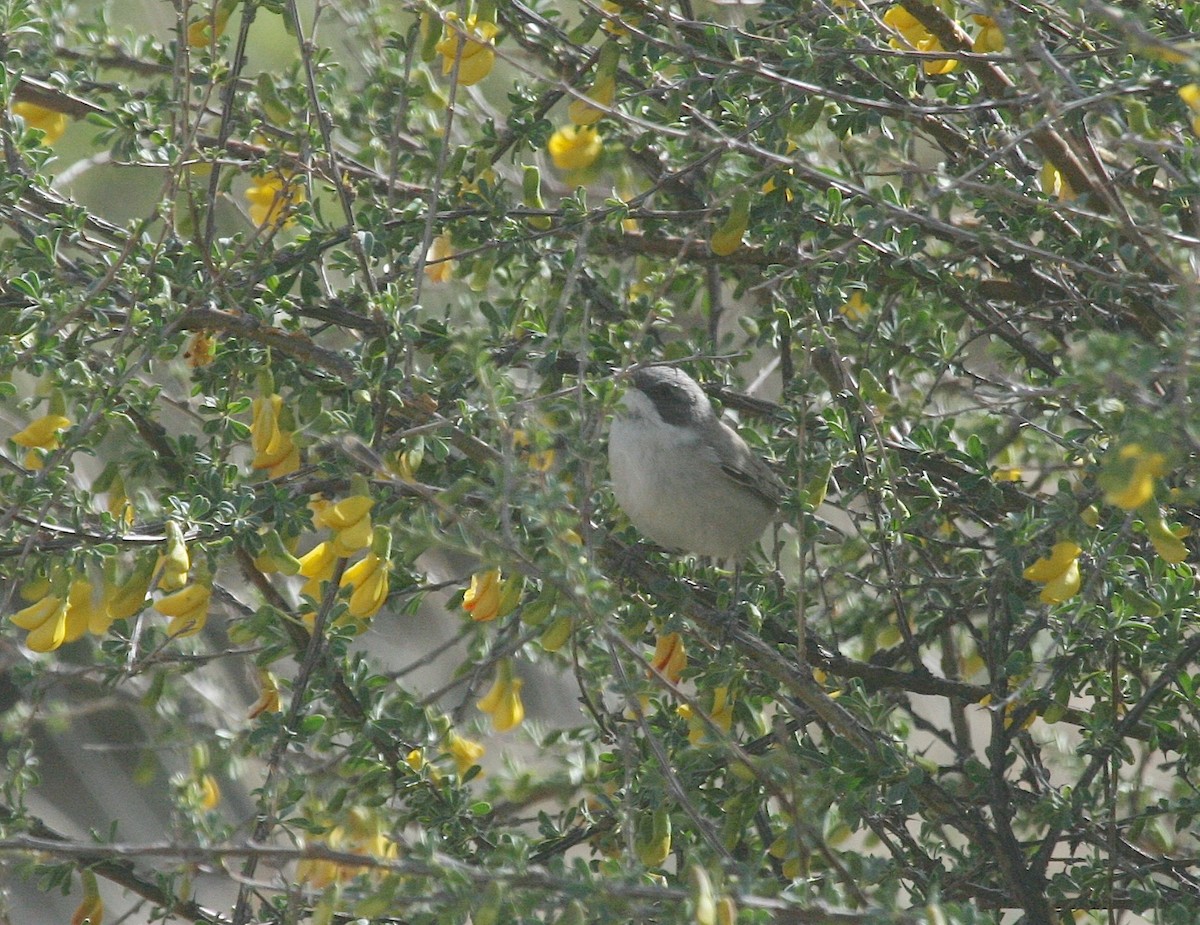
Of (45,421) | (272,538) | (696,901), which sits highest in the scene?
(45,421)

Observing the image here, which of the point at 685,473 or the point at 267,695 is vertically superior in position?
the point at 685,473

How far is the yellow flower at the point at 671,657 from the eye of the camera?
8.64 feet

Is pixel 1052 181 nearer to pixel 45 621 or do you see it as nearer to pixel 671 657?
pixel 671 657

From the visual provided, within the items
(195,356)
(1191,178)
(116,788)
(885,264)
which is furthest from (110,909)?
(1191,178)

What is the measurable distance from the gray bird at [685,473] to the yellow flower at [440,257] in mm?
553

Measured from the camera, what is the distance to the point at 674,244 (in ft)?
10.2

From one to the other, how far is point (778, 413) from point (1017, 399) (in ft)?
1.92

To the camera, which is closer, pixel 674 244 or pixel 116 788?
pixel 674 244

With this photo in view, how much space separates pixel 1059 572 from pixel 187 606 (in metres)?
1.47

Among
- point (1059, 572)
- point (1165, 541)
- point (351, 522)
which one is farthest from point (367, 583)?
point (1165, 541)

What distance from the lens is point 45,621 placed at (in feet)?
7.36

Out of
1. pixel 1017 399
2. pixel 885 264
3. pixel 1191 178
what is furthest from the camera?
pixel 885 264

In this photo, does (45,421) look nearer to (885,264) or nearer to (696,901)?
(696,901)

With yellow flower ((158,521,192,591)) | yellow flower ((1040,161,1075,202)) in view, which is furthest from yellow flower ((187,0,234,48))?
yellow flower ((1040,161,1075,202))
